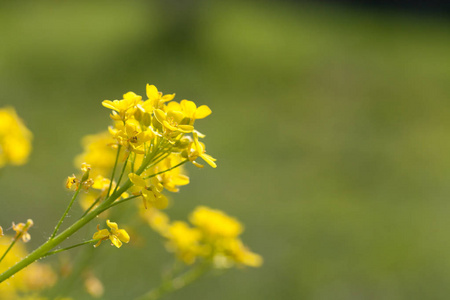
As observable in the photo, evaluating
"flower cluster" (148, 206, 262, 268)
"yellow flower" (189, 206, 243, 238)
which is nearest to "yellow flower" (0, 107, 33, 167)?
"flower cluster" (148, 206, 262, 268)

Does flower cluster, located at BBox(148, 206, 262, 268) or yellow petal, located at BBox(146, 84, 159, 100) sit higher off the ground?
flower cluster, located at BBox(148, 206, 262, 268)

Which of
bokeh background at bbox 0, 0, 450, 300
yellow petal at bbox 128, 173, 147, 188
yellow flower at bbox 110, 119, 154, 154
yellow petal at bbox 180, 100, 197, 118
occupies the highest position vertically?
bokeh background at bbox 0, 0, 450, 300

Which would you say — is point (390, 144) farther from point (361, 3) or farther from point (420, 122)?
point (361, 3)

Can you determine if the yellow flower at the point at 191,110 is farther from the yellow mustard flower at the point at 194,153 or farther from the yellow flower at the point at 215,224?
the yellow flower at the point at 215,224

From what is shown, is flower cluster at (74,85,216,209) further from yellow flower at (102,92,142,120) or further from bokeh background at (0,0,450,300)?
bokeh background at (0,0,450,300)

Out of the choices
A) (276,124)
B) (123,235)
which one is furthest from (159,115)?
(276,124)

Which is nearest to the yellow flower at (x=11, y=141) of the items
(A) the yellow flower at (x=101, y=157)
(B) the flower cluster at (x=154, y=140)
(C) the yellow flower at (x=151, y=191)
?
(A) the yellow flower at (x=101, y=157)

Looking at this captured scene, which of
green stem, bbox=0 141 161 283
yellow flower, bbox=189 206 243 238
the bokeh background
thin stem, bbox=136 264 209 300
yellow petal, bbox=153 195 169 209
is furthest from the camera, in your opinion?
the bokeh background
